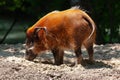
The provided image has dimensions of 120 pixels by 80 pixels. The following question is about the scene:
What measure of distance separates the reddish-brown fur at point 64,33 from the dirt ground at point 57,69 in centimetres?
30

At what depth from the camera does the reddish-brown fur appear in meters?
7.62

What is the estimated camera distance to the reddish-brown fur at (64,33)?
7.62m

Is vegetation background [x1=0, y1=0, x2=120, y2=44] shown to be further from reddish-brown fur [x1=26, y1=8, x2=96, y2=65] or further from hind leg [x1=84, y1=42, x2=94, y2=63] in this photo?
reddish-brown fur [x1=26, y1=8, x2=96, y2=65]

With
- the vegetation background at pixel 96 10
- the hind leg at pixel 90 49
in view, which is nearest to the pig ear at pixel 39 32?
the hind leg at pixel 90 49

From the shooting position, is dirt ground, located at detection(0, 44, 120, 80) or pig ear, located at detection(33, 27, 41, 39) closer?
dirt ground, located at detection(0, 44, 120, 80)

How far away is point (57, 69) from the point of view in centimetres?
738

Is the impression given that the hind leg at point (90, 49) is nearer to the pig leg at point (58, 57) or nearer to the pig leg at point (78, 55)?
the pig leg at point (78, 55)

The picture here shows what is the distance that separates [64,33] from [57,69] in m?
0.64

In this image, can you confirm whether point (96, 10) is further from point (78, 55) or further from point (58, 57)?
point (78, 55)

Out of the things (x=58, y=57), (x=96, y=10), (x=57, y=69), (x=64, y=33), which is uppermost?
(x=96, y=10)

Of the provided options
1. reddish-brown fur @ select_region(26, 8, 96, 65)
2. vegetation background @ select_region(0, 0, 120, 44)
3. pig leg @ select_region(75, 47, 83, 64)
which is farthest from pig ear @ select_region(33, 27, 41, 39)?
vegetation background @ select_region(0, 0, 120, 44)

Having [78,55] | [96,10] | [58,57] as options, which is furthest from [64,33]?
[96,10]

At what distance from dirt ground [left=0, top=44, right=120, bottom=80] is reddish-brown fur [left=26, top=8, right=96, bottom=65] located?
0.30 meters

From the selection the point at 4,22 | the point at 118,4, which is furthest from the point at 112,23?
the point at 4,22
